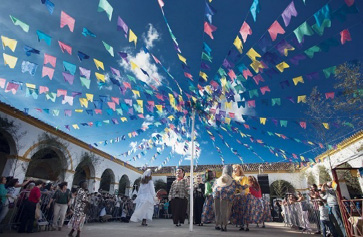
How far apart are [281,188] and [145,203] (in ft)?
64.9

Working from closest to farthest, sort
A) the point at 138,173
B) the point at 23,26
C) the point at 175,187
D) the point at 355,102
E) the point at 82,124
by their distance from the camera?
the point at 23,26 < the point at 175,187 < the point at 82,124 < the point at 355,102 < the point at 138,173

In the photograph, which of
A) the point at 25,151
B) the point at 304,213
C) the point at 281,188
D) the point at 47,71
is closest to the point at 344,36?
the point at 304,213

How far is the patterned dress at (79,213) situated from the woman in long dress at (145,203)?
2.63m

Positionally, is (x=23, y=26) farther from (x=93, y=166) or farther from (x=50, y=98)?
(x=93, y=166)

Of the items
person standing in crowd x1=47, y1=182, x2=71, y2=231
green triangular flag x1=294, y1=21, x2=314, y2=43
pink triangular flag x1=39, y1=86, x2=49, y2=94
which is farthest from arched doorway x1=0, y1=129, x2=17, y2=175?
green triangular flag x1=294, y1=21, x2=314, y2=43

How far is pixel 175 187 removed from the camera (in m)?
6.70

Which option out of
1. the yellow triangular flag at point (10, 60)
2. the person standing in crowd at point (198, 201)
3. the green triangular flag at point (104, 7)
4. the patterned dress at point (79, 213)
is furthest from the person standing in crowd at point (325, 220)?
the yellow triangular flag at point (10, 60)

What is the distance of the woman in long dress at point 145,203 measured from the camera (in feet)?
22.3

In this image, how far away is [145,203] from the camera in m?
6.81

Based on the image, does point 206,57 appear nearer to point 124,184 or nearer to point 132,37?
point 132,37

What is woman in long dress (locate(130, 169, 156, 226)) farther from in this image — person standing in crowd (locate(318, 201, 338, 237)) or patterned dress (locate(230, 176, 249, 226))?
person standing in crowd (locate(318, 201, 338, 237))

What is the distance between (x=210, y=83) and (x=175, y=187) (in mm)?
3359

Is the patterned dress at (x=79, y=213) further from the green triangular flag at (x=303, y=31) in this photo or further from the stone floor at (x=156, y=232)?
the green triangular flag at (x=303, y=31)

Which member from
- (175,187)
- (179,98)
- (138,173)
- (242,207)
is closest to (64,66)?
(179,98)
